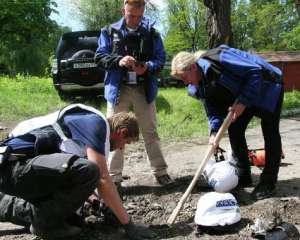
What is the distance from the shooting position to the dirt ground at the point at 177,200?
4402 millimetres

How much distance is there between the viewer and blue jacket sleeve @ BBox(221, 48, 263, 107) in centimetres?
473

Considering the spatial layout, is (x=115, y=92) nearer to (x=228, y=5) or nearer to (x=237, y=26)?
(x=228, y=5)

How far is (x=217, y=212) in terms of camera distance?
430cm

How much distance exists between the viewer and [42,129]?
4105 mm

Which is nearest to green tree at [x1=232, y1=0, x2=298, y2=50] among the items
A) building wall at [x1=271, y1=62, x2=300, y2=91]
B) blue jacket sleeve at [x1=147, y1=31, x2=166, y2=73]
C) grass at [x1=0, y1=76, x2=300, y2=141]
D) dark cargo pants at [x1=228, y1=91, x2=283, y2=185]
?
building wall at [x1=271, y1=62, x2=300, y2=91]

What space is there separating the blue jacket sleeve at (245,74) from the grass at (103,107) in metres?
4.03

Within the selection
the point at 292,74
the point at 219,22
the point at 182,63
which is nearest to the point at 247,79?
the point at 182,63


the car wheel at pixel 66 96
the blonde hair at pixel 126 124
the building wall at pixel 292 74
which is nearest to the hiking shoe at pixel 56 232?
the blonde hair at pixel 126 124

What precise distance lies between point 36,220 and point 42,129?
741 mm

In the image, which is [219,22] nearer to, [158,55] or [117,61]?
[158,55]

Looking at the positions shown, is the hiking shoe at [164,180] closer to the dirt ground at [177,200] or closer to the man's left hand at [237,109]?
the dirt ground at [177,200]

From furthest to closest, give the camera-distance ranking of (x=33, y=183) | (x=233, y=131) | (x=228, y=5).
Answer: (x=228, y=5), (x=233, y=131), (x=33, y=183)

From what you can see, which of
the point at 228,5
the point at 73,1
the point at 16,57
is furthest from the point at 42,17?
the point at 228,5

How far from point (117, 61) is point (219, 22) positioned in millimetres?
5678
